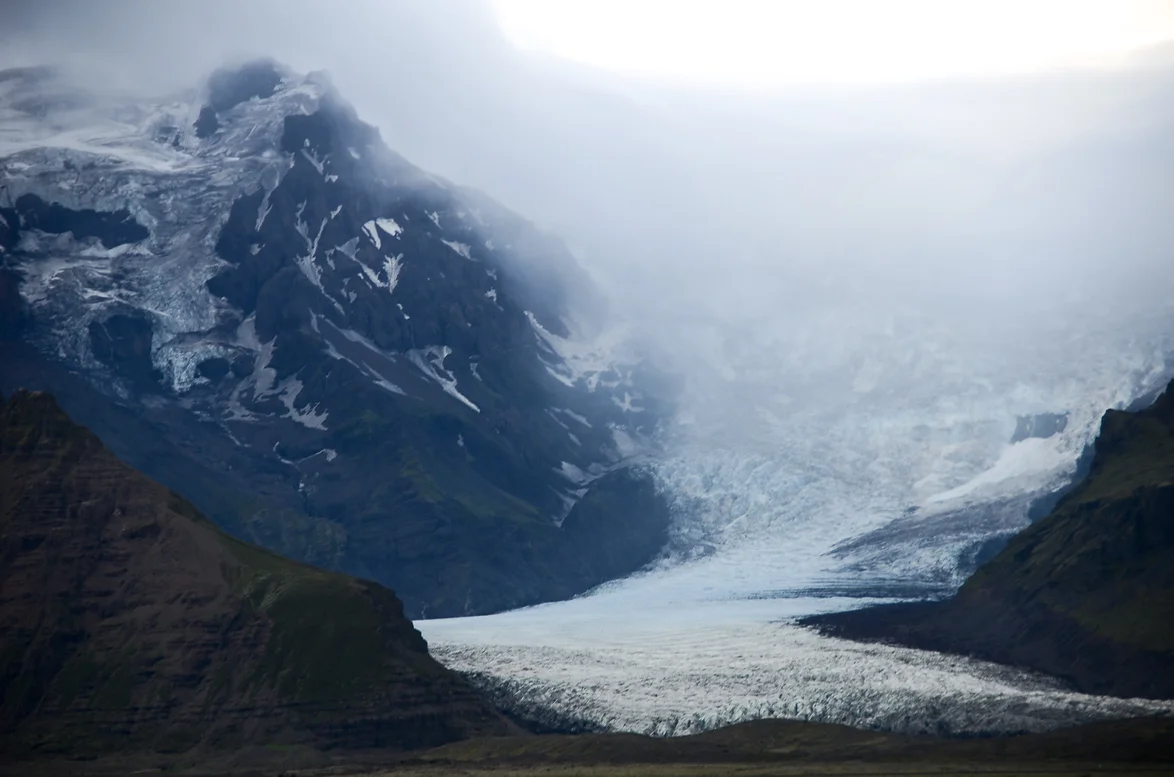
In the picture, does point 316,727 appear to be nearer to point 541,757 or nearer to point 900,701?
point 541,757

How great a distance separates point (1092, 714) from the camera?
7279 inches

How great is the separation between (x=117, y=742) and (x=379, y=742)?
26803 millimetres

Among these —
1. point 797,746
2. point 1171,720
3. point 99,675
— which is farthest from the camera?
point 99,675

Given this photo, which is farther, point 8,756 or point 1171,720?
point 8,756

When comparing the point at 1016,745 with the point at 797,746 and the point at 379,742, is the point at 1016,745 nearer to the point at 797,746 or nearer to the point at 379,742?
the point at 797,746

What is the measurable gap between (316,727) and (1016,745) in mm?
71440

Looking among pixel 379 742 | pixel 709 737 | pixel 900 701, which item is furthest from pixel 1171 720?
pixel 379 742

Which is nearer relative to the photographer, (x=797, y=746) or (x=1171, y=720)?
(x=1171, y=720)

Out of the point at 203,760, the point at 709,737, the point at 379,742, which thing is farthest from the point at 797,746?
the point at 203,760

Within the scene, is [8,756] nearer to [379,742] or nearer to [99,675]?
[99,675]

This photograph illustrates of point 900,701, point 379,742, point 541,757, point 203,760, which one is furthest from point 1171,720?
point 203,760

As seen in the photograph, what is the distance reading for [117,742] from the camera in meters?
191

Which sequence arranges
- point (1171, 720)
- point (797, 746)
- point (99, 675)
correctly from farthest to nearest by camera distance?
point (99, 675)
point (797, 746)
point (1171, 720)

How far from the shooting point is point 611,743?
618 ft
